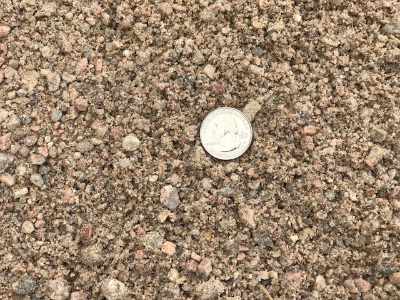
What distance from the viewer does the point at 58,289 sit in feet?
7.64

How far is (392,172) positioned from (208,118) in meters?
0.75

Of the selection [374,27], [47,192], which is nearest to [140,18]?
[47,192]

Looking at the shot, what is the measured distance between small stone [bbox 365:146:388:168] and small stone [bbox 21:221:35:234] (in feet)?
4.36

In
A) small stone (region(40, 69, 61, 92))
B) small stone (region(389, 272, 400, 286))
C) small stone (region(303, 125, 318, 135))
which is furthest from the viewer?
small stone (region(40, 69, 61, 92))

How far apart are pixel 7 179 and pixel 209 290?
35.8 inches

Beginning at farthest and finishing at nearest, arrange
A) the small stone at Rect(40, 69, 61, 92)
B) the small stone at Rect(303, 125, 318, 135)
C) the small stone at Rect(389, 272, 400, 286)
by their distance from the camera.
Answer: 1. the small stone at Rect(40, 69, 61, 92)
2. the small stone at Rect(303, 125, 318, 135)
3. the small stone at Rect(389, 272, 400, 286)

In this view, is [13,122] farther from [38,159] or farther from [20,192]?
[20,192]

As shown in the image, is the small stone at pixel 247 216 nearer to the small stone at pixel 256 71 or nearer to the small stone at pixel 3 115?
the small stone at pixel 256 71

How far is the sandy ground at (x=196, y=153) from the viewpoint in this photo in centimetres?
233

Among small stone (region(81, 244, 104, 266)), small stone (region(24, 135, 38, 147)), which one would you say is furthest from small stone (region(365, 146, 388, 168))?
small stone (region(24, 135, 38, 147))

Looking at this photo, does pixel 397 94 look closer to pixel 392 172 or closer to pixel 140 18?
pixel 392 172

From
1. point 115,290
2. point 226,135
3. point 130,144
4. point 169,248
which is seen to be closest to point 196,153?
point 226,135

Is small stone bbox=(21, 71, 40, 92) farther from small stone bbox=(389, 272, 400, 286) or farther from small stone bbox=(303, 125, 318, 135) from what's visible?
small stone bbox=(389, 272, 400, 286)

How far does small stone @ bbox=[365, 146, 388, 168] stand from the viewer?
2354 millimetres
